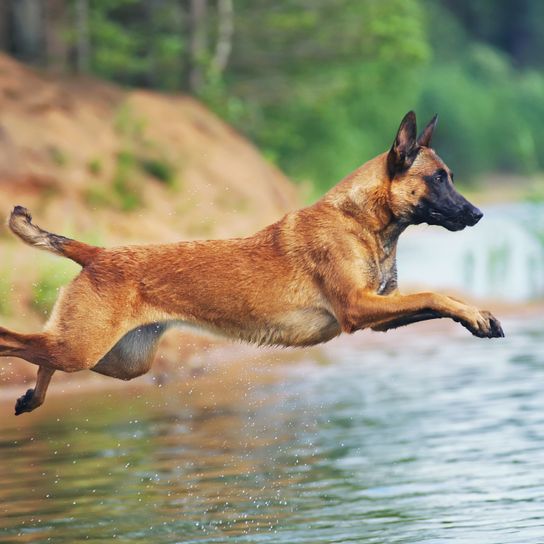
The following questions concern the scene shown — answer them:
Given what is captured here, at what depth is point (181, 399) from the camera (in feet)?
51.3

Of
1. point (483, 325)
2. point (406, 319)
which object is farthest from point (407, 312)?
point (483, 325)

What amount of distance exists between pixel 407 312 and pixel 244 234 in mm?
13522

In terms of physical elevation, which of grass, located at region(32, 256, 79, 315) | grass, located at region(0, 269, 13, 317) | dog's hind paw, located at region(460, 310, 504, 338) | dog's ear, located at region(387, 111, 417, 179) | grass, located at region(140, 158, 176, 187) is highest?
dog's ear, located at region(387, 111, 417, 179)

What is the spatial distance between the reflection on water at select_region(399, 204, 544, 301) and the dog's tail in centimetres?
1380

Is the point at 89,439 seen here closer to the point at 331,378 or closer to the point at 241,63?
the point at 331,378

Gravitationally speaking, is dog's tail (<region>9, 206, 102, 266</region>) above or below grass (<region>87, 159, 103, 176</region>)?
above

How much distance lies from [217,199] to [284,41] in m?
5.35

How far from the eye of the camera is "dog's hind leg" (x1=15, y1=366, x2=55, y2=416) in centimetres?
1041

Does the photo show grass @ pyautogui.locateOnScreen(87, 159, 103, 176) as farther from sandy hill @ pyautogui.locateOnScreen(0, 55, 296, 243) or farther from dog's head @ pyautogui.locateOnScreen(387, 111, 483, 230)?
dog's head @ pyautogui.locateOnScreen(387, 111, 483, 230)

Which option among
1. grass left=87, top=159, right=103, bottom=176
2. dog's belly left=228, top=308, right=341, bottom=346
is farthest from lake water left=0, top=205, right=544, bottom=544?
grass left=87, top=159, right=103, bottom=176

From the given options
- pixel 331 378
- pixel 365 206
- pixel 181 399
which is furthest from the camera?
pixel 331 378

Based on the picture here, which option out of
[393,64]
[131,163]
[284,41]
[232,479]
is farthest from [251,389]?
[393,64]

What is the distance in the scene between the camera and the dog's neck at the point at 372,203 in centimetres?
986

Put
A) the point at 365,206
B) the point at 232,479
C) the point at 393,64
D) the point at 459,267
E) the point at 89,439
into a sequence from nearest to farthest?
the point at 365,206 → the point at 232,479 → the point at 89,439 → the point at 459,267 → the point at 393,64
